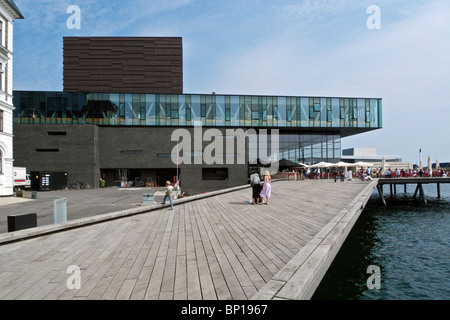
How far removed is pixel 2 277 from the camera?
510cm

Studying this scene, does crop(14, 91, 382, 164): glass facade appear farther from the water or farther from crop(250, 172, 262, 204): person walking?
the water

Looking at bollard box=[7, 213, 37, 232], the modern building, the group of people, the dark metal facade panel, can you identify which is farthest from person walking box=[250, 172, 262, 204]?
the dark metal facade panel

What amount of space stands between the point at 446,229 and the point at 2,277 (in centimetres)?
2243

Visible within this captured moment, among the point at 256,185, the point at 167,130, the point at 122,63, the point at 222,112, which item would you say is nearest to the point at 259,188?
the point at 256,185

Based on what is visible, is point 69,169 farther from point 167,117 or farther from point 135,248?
point 135,248

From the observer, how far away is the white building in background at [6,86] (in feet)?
80.5

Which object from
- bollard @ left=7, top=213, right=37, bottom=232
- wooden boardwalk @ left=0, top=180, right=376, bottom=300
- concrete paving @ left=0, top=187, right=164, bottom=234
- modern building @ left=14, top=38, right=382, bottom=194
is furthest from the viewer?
modern building @ left=14, top=38, right=382, bottom=194

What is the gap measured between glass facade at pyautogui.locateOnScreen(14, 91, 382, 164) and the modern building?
152 millimetres

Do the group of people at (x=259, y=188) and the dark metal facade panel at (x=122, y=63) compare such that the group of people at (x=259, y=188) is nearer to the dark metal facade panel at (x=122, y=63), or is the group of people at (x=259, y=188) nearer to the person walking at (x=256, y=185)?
the person walking at (x=256, y=185)

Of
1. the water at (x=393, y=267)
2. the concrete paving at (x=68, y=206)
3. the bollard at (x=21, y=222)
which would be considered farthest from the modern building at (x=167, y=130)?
the bollard at (x=21, y=222)

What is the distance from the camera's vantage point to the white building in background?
2453 centimetres

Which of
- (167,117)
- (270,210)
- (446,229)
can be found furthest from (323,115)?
(270,210)

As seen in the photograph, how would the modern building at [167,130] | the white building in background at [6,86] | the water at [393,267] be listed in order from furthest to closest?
1. the modern building at [167,130]
2. the white building in background at [6,86]
3. the water at [393,267]

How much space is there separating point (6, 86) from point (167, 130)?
2077cm
